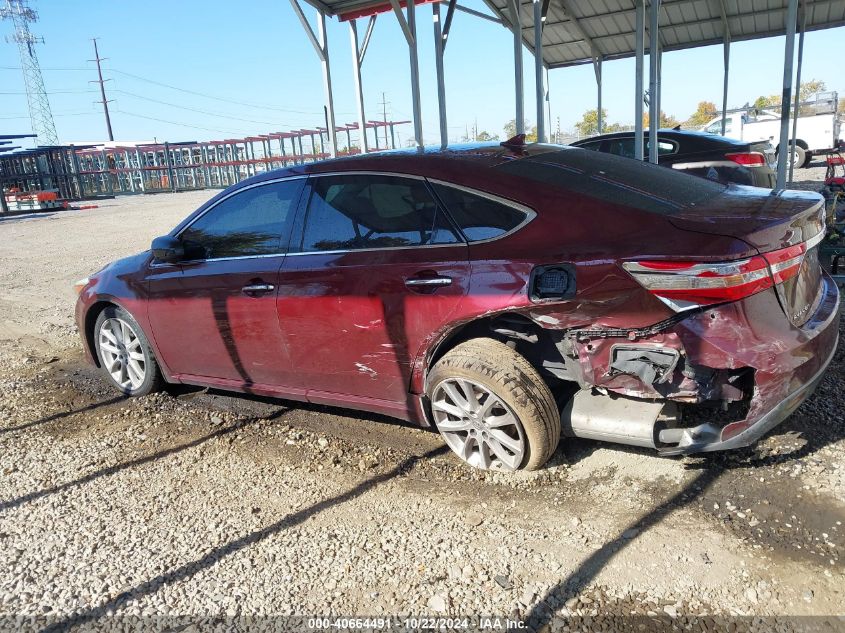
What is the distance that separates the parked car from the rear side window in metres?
5.77

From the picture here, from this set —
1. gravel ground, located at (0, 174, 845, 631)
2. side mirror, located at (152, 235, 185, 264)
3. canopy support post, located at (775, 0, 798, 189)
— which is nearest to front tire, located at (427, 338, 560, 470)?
gravel ground, located at (0, 174, 845, 631)

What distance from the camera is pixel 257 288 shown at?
380 cm

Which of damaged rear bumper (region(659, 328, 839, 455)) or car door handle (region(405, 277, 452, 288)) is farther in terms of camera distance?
car door handle (region(405, 277, 452, 288))

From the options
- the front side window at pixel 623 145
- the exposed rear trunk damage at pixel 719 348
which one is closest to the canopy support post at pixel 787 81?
the front side window at pixel 623 145

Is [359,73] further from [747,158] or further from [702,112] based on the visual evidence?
[702,112]

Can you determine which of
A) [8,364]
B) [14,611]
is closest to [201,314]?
[14,611]

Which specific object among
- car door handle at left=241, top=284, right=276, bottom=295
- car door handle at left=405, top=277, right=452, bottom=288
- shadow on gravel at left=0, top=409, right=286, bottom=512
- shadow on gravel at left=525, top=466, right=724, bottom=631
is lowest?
shadow on gravel at left=525, top=466, right=724, bottom=631

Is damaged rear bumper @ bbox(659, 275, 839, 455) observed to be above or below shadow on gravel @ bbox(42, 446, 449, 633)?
above

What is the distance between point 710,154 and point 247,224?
23.9ft

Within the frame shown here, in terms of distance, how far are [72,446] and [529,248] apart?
314cm

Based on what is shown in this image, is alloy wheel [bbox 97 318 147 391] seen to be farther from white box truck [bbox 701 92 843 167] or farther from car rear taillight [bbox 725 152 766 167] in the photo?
white box truck [bbox 701 92 843 167]

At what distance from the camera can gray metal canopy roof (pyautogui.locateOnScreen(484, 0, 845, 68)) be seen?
40.7ft

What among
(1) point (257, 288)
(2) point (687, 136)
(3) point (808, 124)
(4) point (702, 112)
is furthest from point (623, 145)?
(4) point (702, 112)

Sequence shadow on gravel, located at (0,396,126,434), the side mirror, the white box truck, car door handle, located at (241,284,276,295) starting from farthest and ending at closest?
the white box truck → shadow on gravel, located at (0,396,126,434) → the side mirror → car door handle, located at (241,284,276,295)
